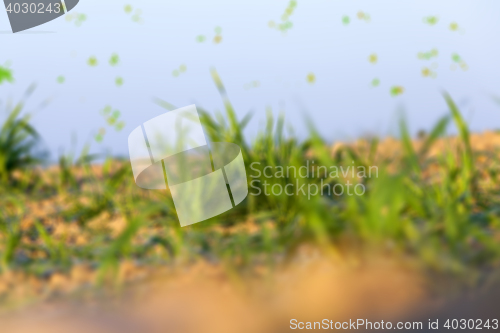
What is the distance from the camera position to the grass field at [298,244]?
1.17 metres

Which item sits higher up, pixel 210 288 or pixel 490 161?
pixel 210 288

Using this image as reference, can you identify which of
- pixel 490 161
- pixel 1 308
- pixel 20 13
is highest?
pixel 20 13

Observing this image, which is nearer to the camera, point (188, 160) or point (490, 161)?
point (188, 160)

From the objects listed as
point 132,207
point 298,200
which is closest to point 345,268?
point 298,200

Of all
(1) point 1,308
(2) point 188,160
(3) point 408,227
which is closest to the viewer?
(3) point 408,227

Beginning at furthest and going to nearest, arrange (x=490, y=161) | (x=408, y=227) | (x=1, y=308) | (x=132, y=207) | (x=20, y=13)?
(x=490, y=161) < (x=20, y=13) < (x=132, y=207) < (x=1, y=308) < (x=408, y=227)

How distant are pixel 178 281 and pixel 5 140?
2.29 m

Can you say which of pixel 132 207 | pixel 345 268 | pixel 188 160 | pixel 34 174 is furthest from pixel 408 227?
pixel 34 174

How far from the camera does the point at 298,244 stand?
4.35 ft

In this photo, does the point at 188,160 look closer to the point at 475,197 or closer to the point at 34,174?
the point at 475,197

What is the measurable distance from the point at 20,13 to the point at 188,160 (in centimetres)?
109

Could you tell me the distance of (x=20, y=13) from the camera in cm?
227

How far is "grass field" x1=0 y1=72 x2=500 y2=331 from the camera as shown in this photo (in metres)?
1.17

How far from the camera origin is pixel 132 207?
2064 mm
